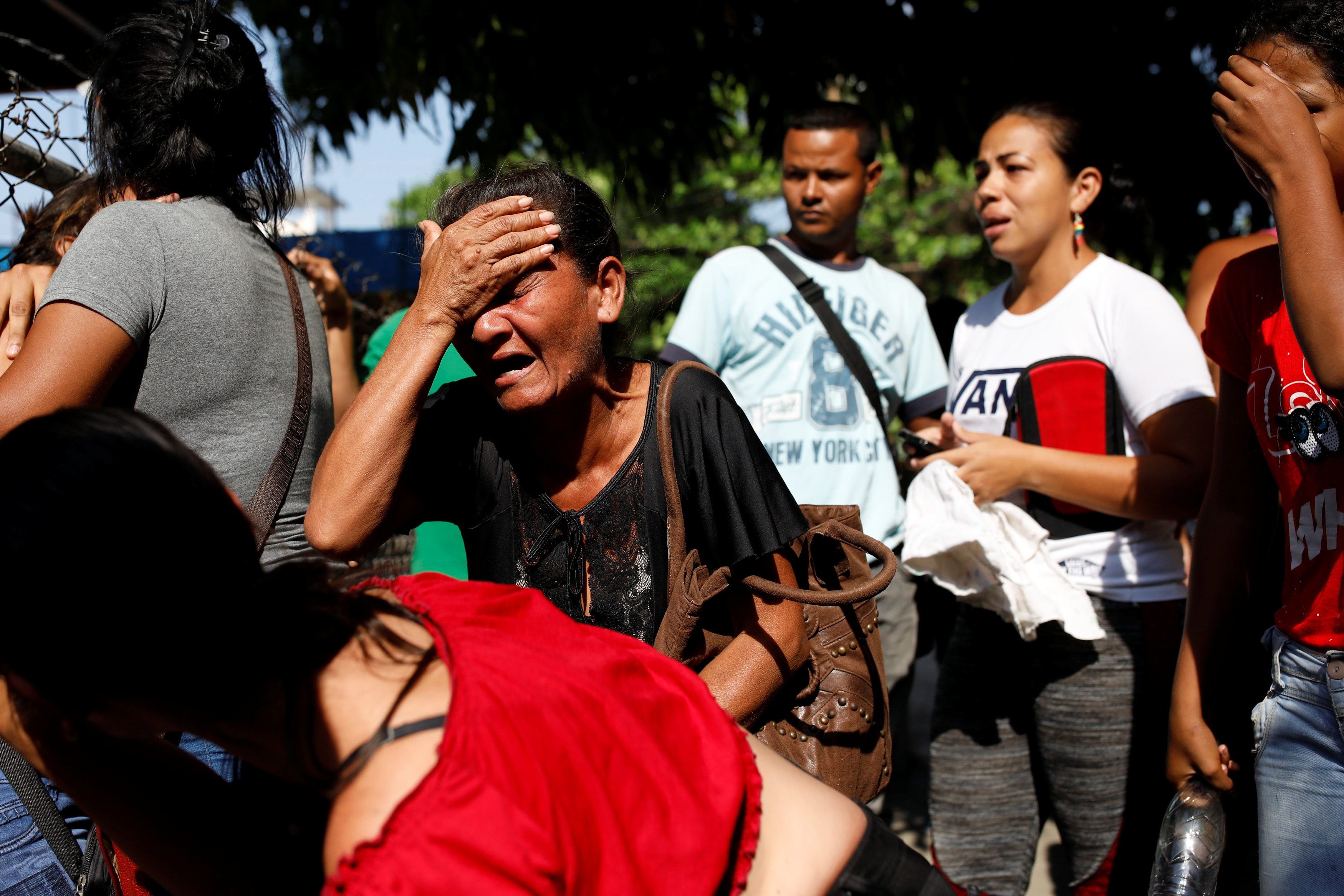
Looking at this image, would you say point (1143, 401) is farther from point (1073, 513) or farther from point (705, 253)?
point (705, 253)

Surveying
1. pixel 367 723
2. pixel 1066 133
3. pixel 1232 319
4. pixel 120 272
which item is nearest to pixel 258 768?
pixel 367 723

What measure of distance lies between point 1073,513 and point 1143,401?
33 centimetres

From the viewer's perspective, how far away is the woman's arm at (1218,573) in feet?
6.22

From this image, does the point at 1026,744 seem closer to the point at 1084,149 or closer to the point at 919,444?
the point at 919,444

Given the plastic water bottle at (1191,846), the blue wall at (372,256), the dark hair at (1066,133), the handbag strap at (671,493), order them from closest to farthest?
the handbag strap at (671,493) < the plastic water bottle at (1191,846) < the dark hair at (1066,133) < the blue wall at (372,256)

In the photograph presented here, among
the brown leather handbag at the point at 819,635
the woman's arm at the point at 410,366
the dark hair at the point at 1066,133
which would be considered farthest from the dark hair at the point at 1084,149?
the woman's arm at the point at 410,366

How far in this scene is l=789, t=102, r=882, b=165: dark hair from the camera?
11.4 ft

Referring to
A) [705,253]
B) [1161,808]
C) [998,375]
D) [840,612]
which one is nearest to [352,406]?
[840,612]

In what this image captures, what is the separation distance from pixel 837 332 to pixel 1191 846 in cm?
177

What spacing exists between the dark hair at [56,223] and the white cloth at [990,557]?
203cm

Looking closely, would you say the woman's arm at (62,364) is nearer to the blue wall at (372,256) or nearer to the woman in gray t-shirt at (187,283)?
the woman in gray t-shirt at (187,283)

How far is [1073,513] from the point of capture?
2.42 meters

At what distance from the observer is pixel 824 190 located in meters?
3.37

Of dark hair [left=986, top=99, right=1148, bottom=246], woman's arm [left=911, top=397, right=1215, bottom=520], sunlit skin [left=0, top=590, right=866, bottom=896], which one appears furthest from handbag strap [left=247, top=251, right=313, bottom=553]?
dark hair [left=986, top=99, right=1148, bottom=246]
